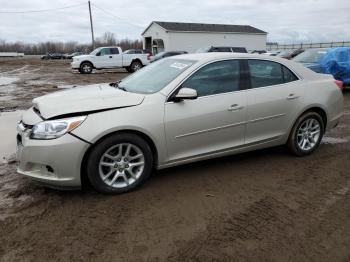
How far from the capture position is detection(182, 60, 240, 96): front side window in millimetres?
4605

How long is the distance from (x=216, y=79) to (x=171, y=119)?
925mm

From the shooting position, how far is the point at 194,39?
4875cm

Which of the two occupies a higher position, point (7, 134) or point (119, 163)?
point (119, 163)

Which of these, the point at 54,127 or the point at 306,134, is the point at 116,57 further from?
the point at 54,127

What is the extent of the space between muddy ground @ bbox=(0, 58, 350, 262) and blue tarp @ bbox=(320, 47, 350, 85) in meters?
7.67

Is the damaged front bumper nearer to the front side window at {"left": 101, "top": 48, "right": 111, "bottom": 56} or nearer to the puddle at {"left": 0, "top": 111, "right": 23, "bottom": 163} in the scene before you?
the puddle at {"left": 0, "top": 111, "right": 23, "bottom": 163}

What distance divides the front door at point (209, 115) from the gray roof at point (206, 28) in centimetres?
4429

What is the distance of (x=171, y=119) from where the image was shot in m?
4.29

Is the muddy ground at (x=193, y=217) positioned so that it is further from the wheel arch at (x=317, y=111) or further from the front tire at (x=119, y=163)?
the wheel arch at (x=317, y=111)

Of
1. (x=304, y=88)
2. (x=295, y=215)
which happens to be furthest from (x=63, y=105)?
(x=304, y=88)

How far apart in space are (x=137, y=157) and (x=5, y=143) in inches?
139

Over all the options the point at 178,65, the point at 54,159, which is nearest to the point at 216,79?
the point at 178,65

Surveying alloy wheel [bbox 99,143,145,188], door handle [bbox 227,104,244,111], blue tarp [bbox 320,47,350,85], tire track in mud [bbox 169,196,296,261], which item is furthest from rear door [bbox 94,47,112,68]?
tire track in mud [bbox 169,196,296,261]

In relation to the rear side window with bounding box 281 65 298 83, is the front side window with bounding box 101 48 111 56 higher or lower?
higher
